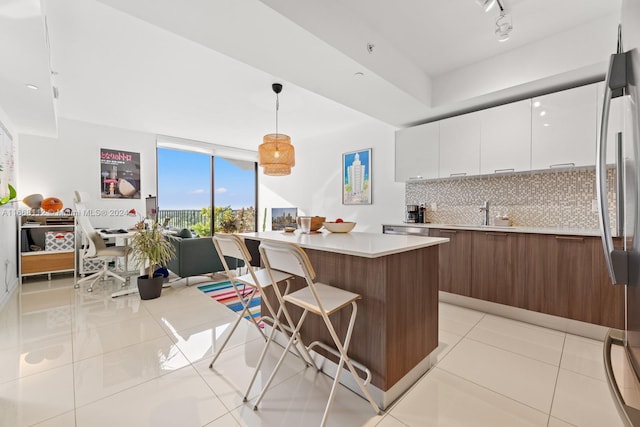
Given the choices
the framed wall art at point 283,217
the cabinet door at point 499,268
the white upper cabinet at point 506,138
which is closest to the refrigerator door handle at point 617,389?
the cabinet door at point 499,268

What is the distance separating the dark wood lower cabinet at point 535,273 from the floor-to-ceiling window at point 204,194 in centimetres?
526

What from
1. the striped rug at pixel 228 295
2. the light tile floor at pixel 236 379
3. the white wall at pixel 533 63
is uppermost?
the white wall at pixel 533 63

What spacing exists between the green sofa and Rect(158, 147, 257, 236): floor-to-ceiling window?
2.71 meters

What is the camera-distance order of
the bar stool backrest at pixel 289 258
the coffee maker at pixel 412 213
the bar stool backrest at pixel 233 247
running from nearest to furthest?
the bar stool backrest at pixel 289 258 < the bar stool backrest at pixel 233 247 < the coffee maker at pixel 412 213

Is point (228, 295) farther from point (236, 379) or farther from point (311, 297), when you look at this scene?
point (311, 297)

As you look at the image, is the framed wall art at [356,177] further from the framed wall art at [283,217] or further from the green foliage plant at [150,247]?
the green foliage plant at [150,247]

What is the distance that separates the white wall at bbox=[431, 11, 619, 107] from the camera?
7.43 ft

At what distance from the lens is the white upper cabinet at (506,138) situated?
287 centimetres

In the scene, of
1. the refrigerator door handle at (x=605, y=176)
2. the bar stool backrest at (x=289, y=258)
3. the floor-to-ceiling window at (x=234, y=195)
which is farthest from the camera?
the floor-to-ceiling window at (x=234, y=195)

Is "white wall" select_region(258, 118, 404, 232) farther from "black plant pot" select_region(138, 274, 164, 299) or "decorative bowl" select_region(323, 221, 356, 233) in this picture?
"black plant pot" select_region(138, 274, 164, 299)

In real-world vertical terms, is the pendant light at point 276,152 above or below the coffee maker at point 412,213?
above

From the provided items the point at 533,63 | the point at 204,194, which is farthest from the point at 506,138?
the point at 204,194

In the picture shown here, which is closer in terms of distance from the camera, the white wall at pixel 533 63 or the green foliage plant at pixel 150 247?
the white wall at pixel 533 63

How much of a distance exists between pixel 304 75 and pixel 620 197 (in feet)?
7.91
